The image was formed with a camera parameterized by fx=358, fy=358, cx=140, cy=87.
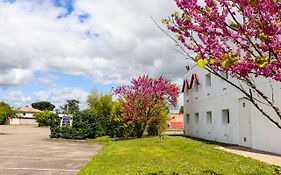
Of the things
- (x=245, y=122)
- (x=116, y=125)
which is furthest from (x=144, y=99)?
(x=245, y=122)

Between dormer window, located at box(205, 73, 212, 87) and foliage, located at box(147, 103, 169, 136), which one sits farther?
foliage, located at box(147, 103, 169, 136)

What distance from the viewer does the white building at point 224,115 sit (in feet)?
50.2

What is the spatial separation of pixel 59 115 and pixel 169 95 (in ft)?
29.6

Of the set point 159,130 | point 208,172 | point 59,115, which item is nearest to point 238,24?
point 208,172

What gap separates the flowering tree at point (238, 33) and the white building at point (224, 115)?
27.5 ft

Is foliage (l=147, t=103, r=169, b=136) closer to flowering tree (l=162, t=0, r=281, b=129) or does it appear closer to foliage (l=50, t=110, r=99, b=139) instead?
foliage (l=50, t=110, r=99, b=139)

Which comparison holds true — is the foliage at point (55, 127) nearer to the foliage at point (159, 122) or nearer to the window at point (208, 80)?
the foliage at point (159, 122)

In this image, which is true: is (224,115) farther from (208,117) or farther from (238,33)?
(238,33)

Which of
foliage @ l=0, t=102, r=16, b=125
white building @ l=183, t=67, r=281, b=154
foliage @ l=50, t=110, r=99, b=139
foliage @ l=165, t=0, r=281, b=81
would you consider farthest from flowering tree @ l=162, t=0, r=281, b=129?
foliage @ l=0, t=102, r=16, b=125

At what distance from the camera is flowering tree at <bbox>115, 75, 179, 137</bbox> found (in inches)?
1117

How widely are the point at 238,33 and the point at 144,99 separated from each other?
22.4 meters

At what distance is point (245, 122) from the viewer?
18172 millimetres

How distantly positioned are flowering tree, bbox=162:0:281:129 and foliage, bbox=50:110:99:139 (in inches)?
858

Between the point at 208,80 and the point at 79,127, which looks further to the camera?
the point at 79,127
